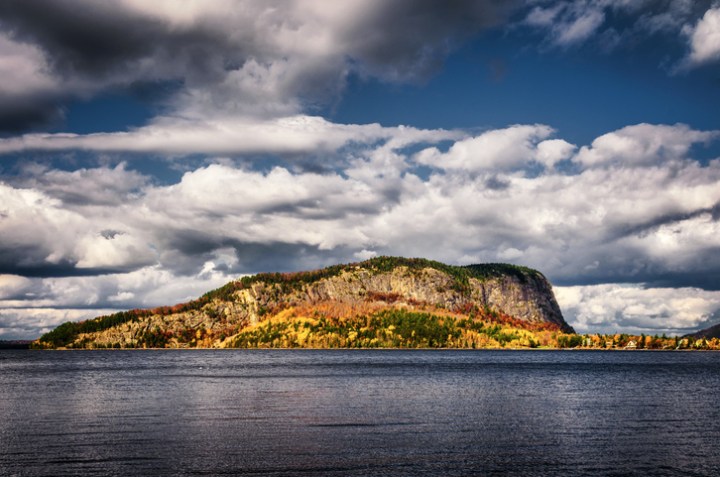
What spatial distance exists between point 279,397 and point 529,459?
194 ft

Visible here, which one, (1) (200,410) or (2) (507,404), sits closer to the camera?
(1) (200,410)

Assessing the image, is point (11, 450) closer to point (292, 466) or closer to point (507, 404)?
point (292, 466)

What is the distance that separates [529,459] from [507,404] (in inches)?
1670

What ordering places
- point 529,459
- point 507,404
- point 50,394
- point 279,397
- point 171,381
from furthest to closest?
point 171,381 → point 50,394 → point 279,397 → point 507,404 → point 529,459

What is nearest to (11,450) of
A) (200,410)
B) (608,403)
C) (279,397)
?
(200,410)

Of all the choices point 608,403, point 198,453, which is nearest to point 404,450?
point 198,453

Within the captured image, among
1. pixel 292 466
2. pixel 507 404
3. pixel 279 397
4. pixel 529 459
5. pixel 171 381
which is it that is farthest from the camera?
pixel 171 381

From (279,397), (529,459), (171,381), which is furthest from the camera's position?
(171,381)

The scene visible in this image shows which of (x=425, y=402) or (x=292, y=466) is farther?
(x=425, y=402)

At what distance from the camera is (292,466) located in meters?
50.2

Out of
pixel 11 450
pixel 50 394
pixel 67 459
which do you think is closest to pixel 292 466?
pixel 67 459

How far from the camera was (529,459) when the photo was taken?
53812 millimetres

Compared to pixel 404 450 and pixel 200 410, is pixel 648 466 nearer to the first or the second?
pixel 404 450

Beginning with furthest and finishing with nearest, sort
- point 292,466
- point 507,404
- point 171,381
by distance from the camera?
1. point 171,381
2. point 507,404
3. point 292,466
